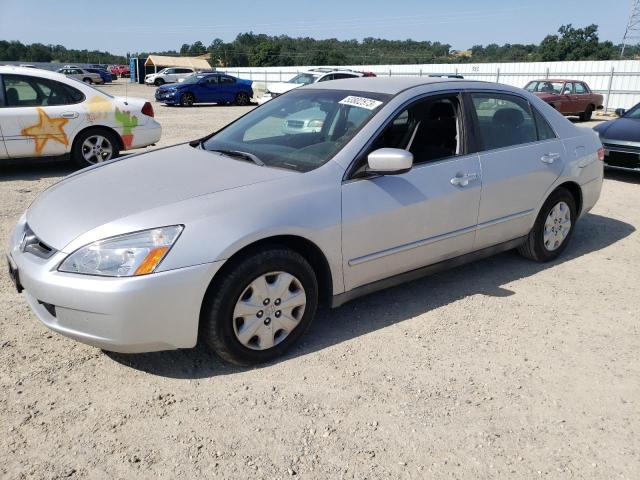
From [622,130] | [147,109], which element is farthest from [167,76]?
[622,130]

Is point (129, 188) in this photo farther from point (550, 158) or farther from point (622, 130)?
point (622, 130)

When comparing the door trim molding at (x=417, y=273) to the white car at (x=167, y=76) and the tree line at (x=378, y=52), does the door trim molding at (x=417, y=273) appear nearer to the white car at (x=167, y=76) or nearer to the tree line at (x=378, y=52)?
the white car at (x=167, y=76)

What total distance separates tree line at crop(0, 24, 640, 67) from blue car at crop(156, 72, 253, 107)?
3305cm

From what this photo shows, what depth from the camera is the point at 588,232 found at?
604 cm

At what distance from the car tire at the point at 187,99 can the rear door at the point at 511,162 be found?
2023 centimetres

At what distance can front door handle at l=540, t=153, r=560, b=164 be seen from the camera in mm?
4589

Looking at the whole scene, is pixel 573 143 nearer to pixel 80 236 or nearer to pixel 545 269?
pixel 545 269

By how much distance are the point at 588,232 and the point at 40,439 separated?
554 cm

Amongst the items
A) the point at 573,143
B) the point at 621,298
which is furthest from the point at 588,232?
the point at 621,298

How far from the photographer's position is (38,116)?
7.82 metres

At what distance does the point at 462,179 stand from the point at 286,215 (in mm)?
1493

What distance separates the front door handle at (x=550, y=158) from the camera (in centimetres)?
459

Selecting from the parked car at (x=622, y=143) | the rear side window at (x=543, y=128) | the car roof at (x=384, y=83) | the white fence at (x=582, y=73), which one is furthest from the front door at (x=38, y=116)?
the white fence at (x=582, y=73)

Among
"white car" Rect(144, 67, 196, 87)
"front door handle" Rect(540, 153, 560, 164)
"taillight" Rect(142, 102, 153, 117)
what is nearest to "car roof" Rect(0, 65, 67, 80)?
"taillight" Rect(142, 102, 153, 117)
